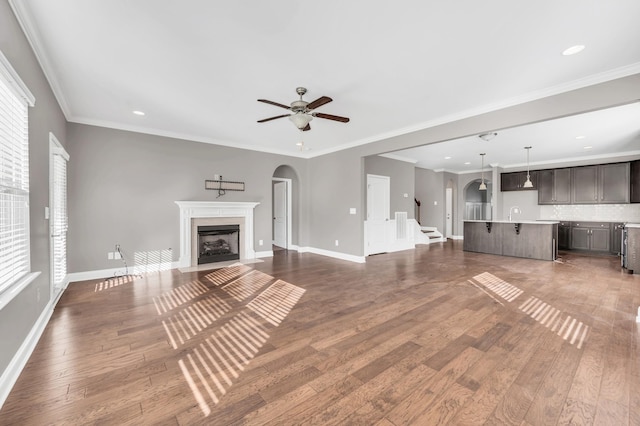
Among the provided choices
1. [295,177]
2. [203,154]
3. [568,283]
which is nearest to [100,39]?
[203,154]

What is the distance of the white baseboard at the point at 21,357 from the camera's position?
179cm

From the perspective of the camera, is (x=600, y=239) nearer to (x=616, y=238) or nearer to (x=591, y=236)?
(x=591, y=236)

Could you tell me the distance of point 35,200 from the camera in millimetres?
2643

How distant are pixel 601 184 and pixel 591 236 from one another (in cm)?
140

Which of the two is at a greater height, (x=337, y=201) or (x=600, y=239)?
(x=337, y=201)

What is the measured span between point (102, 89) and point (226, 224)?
3.22m

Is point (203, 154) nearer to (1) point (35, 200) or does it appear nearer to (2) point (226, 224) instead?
(2) point (226, 224)

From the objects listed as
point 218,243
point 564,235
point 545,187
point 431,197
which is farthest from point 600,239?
point 218,243

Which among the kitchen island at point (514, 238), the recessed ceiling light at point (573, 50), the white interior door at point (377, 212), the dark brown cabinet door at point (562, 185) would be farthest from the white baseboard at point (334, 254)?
the dark brown cabinet door at point (562, 185)

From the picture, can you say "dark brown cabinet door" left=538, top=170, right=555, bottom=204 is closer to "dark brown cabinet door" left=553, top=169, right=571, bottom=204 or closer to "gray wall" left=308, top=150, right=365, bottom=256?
"dark brown cabinet door" left=553, top=169, right=571, bottom=204

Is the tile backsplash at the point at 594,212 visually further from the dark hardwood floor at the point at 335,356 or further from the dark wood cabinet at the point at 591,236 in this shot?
the dark hardwood floor at the point at 335,356

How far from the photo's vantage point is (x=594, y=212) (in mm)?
7680

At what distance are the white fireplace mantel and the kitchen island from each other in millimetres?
5977

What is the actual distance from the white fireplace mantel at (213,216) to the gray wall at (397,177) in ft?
10.8
